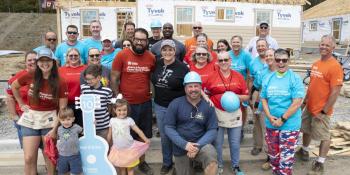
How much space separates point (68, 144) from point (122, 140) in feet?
2.22

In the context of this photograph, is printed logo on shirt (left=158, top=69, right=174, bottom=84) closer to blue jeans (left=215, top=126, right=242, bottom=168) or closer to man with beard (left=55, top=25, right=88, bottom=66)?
blue jeans (left=215, top=126, right=242, bottom=168)

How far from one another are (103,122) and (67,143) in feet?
1.79

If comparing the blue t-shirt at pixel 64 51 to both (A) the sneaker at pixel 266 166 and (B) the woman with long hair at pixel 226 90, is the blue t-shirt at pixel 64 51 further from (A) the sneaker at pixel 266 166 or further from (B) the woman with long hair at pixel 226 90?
(A) the sneaker at pixel 266 166

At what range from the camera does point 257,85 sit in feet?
18.2

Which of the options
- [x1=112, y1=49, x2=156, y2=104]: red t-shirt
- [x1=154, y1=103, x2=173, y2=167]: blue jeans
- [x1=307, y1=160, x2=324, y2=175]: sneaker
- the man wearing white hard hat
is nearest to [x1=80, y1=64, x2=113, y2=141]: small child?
[x1=112, y1=49, x2=156, y2=104]: red t-shirt

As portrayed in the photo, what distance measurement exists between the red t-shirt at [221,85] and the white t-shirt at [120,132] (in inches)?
50.4

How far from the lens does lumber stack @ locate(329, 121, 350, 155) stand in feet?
20.0

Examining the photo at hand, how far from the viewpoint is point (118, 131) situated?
4383 millimetres

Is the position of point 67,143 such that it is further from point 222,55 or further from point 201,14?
point 201,14

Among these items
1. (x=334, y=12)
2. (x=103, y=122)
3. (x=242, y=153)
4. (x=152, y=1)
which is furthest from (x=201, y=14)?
(x=103, y=122)

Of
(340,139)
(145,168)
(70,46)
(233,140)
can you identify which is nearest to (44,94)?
(70,46)

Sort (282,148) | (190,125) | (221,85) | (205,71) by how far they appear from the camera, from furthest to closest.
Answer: (205,71), (221,85), (282,148), (190,125)

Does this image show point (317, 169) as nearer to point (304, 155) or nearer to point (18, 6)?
point (304, 155)

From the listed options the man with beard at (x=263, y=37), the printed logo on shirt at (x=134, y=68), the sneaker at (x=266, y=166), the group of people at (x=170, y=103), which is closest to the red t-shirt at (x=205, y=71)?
the group of people at (x=170, y=103)
